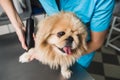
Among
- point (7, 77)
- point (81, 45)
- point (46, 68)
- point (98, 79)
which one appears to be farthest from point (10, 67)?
point (98, 79)

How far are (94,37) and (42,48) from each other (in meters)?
0.27

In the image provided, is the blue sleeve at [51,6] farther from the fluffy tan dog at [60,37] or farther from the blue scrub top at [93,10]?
the fluffy tan dog at [60,37]

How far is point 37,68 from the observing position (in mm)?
850

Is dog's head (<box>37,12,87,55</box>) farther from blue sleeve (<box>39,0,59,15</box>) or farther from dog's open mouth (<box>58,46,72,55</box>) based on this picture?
blue sleeve (<box>39,0,59,15</box>)

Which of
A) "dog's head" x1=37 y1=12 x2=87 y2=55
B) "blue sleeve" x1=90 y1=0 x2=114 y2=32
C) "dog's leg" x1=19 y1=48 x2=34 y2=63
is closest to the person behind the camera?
"dog's head" x1=37 y1=12 x2=87 y2=55

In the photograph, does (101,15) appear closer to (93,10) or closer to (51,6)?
(93,10)

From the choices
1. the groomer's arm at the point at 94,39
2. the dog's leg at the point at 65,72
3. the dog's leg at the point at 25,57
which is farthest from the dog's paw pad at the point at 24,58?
A: the groomer's arm at the point at 94,39

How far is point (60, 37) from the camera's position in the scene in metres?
0.62

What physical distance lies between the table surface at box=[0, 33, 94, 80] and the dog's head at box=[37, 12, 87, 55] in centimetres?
21

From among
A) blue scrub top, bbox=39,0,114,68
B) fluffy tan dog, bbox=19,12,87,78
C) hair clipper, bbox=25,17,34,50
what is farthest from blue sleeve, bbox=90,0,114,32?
hair clipper, bbox=25,17,34,50

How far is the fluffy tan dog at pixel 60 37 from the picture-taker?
610 millimetres

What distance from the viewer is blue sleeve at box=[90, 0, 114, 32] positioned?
0.75 metres

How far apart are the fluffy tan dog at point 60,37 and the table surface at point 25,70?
0.43ft

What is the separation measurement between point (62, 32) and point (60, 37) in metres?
0.02
